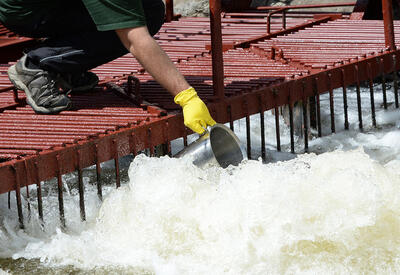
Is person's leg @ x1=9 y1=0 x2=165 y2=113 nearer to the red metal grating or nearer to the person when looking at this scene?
the person

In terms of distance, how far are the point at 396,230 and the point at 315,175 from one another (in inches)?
19.4

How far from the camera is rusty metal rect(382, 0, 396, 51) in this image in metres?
6.11

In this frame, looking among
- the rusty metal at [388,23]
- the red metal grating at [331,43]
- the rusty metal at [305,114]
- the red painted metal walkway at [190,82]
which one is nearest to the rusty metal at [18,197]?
the red painted metal walkway at [190,82]

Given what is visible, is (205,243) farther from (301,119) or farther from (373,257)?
(301,119)

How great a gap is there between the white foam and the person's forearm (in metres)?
0.40

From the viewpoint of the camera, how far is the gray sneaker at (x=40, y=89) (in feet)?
16.2

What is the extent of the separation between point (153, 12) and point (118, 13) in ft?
2.18

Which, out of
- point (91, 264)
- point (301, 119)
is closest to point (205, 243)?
point (91, 264)

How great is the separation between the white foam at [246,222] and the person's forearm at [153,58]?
0.40 metres

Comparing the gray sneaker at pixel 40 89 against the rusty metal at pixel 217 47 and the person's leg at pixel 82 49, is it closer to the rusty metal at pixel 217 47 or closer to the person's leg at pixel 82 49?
the person's leg at pixel 82 49

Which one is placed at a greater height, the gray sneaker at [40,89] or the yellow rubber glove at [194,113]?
the gray sneaker at [40,89]

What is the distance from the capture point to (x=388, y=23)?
613 centimetres

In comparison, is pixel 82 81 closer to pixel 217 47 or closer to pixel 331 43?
pixel 217 47

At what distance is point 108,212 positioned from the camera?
14.6 feet
